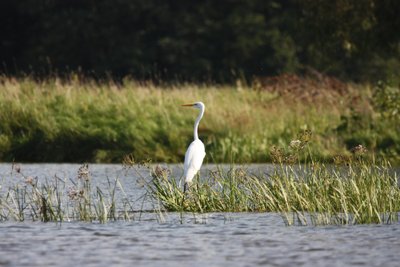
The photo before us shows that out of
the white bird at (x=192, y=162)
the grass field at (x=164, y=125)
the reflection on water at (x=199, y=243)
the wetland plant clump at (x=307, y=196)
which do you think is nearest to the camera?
the reflection on water at (x=199, y=243)

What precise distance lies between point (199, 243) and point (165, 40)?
32454mm

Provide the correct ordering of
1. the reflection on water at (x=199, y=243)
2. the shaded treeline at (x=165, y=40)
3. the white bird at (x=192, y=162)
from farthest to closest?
the shaded treeline at (x=165, y=40) < the white bird at (x=192, y=162) < the reflection on water at (x=199, y=243)

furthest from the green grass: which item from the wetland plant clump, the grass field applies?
the grass field

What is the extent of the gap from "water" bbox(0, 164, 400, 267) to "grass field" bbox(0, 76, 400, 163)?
909 centimetres

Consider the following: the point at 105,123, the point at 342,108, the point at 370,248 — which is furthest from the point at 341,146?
the point at 370,248

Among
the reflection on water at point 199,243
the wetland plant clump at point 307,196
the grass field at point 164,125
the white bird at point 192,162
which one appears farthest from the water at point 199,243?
the grass field at point 164,125

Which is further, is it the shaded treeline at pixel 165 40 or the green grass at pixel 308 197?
the shaded treeline at pixel 165 40

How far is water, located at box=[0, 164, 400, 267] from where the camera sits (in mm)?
9258

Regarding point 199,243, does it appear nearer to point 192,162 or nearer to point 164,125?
point 192,162

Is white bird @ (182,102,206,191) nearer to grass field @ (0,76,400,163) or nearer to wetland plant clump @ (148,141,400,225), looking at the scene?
wetland plant clump @ (148,141,400,225)

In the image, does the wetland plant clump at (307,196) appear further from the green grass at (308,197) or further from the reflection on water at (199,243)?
the reflection on water at (199,243)

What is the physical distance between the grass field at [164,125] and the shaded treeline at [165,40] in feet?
54.4

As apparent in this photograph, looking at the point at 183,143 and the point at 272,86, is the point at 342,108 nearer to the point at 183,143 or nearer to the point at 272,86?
the point at 272,86

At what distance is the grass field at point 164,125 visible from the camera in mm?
21453
